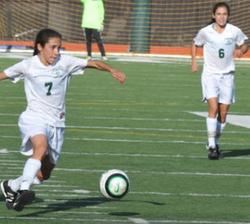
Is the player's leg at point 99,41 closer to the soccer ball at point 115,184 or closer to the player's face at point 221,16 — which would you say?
the player's face at point 221,16

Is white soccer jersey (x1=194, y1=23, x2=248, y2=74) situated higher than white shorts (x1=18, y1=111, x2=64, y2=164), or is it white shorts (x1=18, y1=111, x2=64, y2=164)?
white soccer jersey (x1=194, y1=23, x2=248, y2=74)

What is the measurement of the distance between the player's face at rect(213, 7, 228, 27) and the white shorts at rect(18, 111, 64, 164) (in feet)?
15.5

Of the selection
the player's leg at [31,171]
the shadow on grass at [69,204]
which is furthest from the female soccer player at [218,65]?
the player's leg at [31,171]

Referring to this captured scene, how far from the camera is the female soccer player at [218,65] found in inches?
563

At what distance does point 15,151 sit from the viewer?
46.0 feet

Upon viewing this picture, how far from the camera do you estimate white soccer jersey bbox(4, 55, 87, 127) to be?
1002cm

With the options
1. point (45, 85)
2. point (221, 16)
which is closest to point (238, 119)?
point (221, 16)

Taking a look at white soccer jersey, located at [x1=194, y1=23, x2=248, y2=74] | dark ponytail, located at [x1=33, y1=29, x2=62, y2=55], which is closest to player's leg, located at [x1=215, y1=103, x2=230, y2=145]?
white soccer jersey, located at [x1=194, y1=23, x2=248, y2=74]

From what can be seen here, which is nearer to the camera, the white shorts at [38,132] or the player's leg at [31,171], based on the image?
the player's leg at [31,171]

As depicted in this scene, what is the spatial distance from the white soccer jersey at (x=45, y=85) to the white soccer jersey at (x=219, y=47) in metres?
4.54

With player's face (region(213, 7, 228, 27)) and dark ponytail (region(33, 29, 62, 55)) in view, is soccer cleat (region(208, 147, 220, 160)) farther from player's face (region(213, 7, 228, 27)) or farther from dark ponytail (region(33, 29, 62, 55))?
dark ponytail (region(33, 29, 62, 55))

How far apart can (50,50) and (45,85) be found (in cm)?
32

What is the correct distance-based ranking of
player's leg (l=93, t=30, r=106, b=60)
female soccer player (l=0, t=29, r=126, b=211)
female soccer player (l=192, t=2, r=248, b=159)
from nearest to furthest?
female soccer player (l=0, t=29, r=126, b=211)
female soccer player (l=192, t=2, r=248, b=159)
player's leg (l=93, t=30, r=106, b=60)

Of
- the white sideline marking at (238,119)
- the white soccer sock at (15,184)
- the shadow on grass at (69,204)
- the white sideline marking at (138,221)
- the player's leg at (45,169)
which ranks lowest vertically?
the white sideline marking at (238,119)
